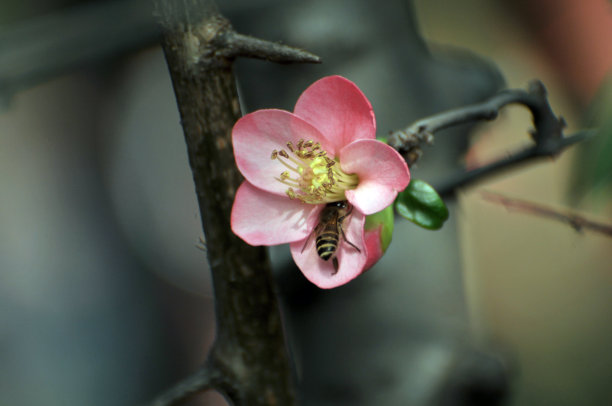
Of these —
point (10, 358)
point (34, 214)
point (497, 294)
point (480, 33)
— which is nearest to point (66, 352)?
point (10, 358)

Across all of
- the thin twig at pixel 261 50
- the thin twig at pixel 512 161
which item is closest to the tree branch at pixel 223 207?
the thin twig at pixel 261 50

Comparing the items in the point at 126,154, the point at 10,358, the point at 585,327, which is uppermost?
the point at 126,154

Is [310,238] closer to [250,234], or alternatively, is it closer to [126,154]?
[250,234]

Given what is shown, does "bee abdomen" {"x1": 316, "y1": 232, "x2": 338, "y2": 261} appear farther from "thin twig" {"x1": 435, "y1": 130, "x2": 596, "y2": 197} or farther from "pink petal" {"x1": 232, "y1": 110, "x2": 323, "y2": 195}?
"thin twig" {"x1": 435, "y1": 130, "x2": 596, "y2": 197}

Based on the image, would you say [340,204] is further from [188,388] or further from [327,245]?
[188,388]

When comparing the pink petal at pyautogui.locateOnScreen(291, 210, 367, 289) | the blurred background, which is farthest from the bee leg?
the blurred background
